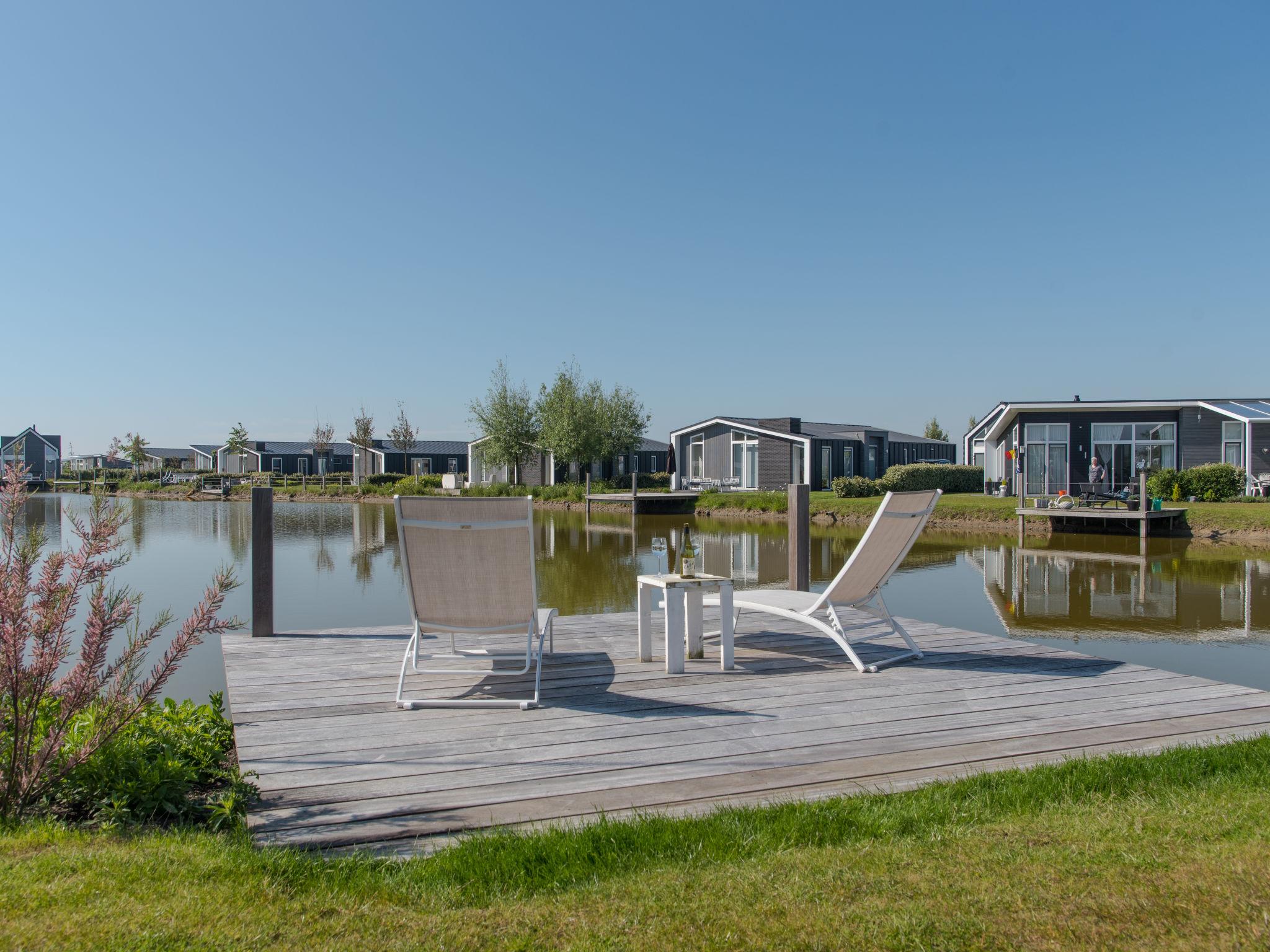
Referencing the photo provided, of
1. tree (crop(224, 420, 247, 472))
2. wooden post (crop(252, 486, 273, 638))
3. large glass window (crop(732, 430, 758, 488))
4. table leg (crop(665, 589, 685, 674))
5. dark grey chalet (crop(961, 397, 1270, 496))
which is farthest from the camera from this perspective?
tree (crop(224, 420, 247, 472))

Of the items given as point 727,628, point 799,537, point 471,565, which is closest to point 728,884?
point 471,565

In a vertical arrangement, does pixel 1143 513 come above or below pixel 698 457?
below

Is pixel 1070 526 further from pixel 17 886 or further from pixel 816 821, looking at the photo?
pixel 17 886

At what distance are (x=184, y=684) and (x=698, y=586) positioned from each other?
13.4 feet

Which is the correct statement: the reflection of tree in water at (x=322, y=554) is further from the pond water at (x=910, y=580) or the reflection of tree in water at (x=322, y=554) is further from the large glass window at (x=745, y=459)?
the large glass window at (x=745, y=459)

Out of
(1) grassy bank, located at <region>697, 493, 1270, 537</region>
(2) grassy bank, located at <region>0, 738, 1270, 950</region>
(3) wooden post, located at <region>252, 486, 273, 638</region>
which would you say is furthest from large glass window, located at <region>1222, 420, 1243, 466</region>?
(3) wooden post, located at <region>252, 486, 273, 638</region>

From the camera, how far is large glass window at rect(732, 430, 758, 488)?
3609 centimetres

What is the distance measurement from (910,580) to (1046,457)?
16192 mm

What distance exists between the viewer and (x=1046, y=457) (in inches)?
1069

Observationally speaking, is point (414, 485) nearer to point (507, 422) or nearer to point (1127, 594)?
point (507, 422)

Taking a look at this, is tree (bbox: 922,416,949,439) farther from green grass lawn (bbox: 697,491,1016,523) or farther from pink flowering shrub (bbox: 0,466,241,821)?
pink flowering shrub (bbox: 0,466,241,821)

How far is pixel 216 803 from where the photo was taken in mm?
2875

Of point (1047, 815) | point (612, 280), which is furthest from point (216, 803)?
point (612, 280)

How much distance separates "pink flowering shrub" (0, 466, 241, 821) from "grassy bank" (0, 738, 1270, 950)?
0.27 metres
